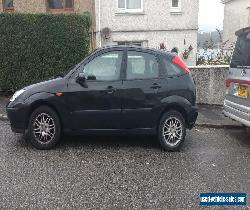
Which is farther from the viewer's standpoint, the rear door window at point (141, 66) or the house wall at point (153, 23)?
the house wall at point (153, 23)

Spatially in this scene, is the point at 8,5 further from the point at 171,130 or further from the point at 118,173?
the point at 118,173

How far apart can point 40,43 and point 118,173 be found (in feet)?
17.6

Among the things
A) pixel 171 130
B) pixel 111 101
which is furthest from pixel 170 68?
pixel 111 101

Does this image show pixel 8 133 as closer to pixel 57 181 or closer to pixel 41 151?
pixel 41 151

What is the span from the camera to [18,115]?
5660mm

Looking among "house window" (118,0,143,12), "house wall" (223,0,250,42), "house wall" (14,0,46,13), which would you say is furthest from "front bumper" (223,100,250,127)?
"house wall" (223,0,250,42)

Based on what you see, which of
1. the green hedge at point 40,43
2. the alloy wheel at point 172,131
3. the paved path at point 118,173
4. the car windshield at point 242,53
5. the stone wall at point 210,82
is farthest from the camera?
the stone wall at point 210,82

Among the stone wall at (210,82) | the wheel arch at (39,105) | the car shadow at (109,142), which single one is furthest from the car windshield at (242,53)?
the wheel arch at (39,105)

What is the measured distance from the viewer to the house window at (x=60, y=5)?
44.2ft

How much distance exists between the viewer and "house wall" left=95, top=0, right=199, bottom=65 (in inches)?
534

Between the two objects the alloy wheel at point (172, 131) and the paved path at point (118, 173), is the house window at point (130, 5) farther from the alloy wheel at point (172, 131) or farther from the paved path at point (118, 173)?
the alloy wheel at point (172, 131)

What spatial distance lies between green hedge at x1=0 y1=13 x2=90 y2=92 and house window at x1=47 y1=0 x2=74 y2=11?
483 cm

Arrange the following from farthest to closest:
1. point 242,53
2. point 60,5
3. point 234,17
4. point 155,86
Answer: point 234,17, point 60,5, point 242,53, point 155,86

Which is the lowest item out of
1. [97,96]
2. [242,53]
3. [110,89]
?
[97,96]
